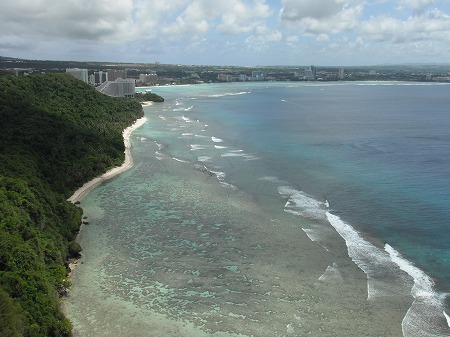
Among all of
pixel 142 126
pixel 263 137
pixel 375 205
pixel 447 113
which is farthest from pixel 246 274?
pixel 447 113

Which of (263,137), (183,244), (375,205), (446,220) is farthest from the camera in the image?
(263,137)

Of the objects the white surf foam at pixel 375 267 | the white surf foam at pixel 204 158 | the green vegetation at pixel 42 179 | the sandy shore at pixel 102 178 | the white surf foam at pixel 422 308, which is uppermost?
the green vegetation at pixel 42 179

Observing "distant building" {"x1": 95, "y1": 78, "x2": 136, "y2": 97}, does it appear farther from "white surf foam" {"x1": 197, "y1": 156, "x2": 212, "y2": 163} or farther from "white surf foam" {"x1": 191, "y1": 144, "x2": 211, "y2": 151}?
"white surf foam" {"x1": 197, "y1": 156, "x2": 212, "y2": 163}

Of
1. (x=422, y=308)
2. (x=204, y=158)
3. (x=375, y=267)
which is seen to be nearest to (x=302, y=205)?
(x=375, y=267)

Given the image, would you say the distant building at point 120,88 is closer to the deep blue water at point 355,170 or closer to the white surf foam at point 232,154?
the deep blue water at point 355,170

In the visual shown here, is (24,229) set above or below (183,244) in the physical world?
above

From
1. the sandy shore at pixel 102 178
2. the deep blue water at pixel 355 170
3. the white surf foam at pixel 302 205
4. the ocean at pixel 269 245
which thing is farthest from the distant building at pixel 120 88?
the white surf foam at pixel 302 205

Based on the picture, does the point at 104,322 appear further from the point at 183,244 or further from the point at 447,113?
the point at 447,113
